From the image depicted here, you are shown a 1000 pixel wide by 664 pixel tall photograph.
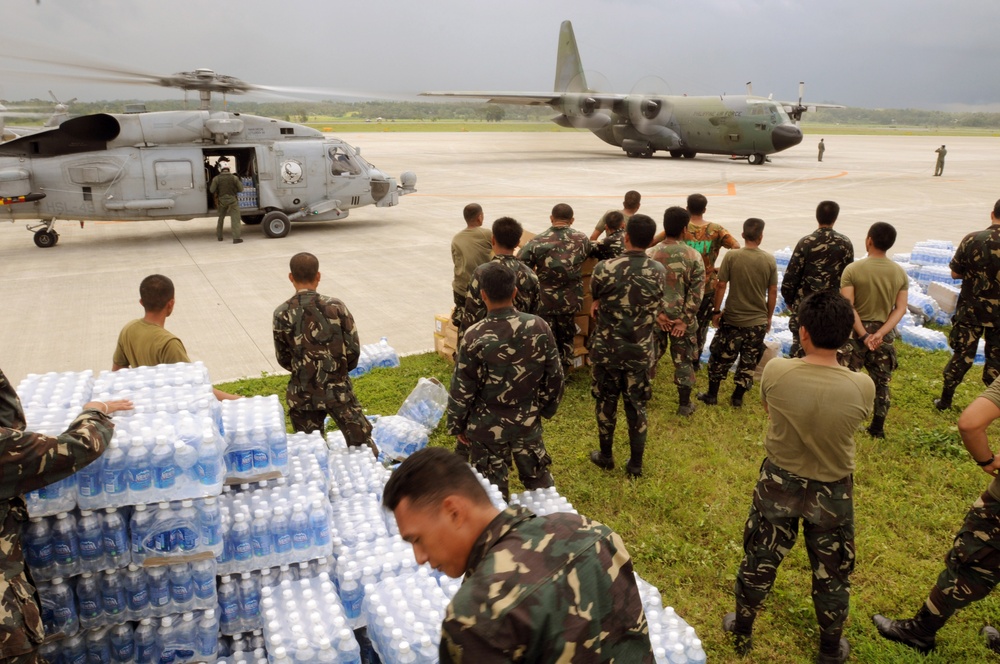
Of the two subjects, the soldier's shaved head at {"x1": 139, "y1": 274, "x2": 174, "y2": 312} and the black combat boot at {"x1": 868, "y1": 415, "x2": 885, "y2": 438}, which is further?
the black combat boot at {"x1": 868, "y1": 415, "x2": 885, "y2": 438}

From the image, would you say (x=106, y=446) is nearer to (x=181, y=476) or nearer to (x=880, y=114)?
(x=181, y=476)

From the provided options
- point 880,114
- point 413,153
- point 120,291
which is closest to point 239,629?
point 120,291

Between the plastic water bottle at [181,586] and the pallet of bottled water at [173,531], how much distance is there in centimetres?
14

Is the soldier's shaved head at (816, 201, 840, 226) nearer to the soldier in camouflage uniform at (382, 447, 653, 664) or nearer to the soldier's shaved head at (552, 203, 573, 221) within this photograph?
the soldier's shaved head at (552, 203, 573, 221)

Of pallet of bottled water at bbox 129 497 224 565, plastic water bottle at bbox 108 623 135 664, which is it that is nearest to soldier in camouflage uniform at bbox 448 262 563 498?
pallet of bottled water at bbox 129 497 224 565

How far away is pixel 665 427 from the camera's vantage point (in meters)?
6.75

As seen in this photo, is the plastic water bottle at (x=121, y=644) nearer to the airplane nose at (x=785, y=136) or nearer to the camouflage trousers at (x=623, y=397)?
the camouflage trousers at (x=623, y=397)

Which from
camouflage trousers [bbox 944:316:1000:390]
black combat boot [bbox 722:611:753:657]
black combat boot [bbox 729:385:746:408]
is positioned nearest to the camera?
black combat boot [bbox 722:611:753:657]

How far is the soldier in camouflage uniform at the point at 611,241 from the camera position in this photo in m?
7.23

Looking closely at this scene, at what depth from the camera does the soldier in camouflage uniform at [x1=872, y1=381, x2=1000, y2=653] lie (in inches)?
133

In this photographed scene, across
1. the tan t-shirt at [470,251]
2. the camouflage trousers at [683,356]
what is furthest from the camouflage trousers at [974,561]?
A: the tan t-shirt at [470,251]

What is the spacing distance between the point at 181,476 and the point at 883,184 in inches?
1109

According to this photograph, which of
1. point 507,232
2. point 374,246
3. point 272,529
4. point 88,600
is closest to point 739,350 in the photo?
point 507,232

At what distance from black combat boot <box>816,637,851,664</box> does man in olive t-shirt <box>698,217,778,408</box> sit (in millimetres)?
3420
